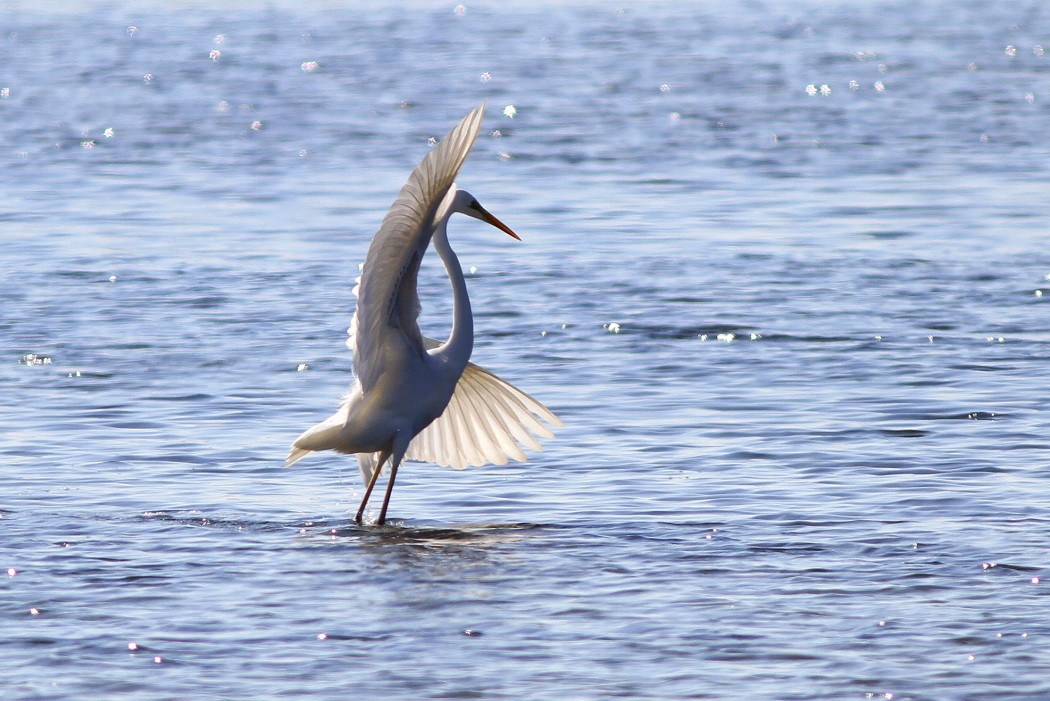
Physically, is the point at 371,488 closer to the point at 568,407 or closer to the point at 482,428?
the point at 482,428

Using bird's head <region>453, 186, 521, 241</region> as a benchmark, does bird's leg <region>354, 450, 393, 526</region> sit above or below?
below

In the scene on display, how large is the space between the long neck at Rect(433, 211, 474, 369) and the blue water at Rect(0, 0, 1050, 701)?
889mm

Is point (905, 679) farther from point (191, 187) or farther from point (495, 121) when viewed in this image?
point (495, 121)

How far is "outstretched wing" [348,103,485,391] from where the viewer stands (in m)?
8.48

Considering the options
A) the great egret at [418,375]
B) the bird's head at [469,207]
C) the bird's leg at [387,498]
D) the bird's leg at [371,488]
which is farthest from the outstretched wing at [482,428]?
the bird's head at [469,207]

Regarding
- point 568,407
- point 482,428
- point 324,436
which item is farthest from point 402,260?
point 568,407

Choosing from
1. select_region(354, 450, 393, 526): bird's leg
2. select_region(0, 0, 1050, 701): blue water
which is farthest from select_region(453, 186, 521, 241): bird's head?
select_region(0, 0, 1050, 701): blue water

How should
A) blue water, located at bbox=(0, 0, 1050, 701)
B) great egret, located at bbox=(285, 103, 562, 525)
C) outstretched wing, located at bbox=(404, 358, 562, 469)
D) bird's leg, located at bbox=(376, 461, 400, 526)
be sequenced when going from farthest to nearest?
outstretched wing, located at bbox=(404, 358, 562, 469), bird's leg, located at bbox=(376, 461, 400, 526), great egret, located at bbox=(285, 103, 562, 525), blue water, located at bbox=(0, 0, 1050, 701)

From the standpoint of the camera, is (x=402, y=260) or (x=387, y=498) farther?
(x=387, y=498)

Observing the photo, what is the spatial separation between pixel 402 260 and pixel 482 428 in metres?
1.97

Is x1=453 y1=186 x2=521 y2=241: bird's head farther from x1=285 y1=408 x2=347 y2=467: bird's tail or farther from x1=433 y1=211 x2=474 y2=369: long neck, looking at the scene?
x1=285 y1=408 x2=347 y2=467: bird's tail

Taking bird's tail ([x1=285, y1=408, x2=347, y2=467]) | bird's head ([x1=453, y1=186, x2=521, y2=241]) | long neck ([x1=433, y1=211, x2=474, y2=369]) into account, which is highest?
bird's head ([x1=453, y1=186, x2=521, y2=241])

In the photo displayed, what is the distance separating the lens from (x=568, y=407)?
1189 cm

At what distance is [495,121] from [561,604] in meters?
20.2
